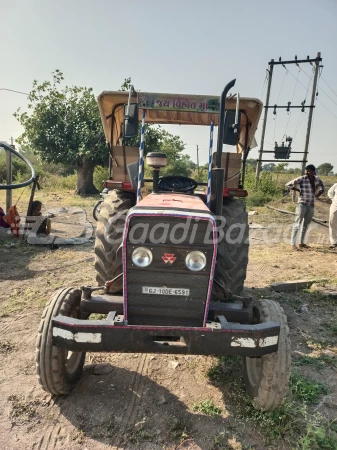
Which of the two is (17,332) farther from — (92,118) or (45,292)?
(92,118)

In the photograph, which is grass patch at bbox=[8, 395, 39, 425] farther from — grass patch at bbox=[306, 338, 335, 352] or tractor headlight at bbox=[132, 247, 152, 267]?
grass patch at bbox=[306, 338, 335, 352]

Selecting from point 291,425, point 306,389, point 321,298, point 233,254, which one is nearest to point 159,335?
point 291,425

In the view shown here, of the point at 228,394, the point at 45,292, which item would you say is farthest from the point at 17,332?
the point at 228,394

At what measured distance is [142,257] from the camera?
2752 millimetres

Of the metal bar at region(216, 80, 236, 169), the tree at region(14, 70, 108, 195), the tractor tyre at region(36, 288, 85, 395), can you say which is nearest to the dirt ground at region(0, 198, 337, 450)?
the tractor tyre at region(36, 288, 85, 395)

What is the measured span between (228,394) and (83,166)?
60.9 ft

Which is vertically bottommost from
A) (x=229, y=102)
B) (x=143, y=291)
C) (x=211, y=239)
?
(x=143, y=291)

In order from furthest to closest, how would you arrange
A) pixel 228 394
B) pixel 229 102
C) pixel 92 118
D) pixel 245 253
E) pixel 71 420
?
pixel 92 118 < pixel 229 102 < pixel 245 253 < pixel 228 394 < pixel 71 420

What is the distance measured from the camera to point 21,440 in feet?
8.54

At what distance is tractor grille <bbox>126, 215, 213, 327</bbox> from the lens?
2689 mm

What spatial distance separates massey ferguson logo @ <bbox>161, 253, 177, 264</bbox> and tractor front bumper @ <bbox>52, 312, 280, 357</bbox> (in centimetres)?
47

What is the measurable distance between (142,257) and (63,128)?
17.9 metres

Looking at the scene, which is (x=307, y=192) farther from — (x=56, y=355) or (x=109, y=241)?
(x=56, y=355)

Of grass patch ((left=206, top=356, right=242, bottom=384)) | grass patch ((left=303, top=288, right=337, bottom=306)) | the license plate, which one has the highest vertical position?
the license plate
